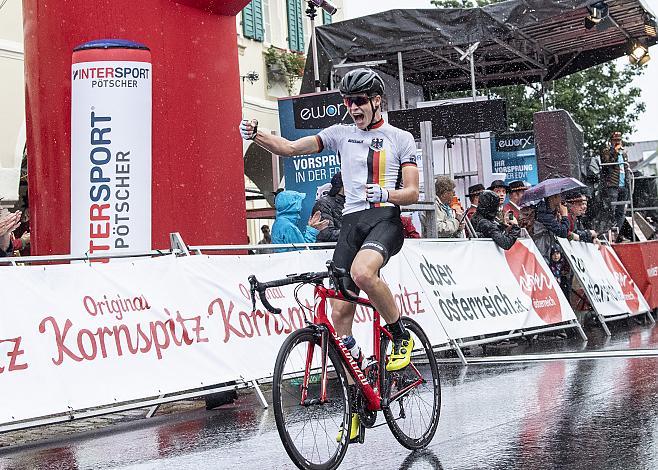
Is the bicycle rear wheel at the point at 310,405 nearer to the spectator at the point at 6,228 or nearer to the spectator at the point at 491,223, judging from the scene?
the spectator at the point at 6,228

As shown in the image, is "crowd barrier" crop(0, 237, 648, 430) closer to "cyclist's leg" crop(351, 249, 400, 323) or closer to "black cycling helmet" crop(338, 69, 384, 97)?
"cyclist's leg" crop(351, 249, 400, 323)

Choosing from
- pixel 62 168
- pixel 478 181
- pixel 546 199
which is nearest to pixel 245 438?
pixel 62 168

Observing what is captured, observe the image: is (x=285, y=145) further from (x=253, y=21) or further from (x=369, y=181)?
(x=253, y=21)

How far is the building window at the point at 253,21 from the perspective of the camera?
27578 millimetres

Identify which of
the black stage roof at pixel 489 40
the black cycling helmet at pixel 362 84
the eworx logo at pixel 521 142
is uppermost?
the black stage roof at pixel 489 40

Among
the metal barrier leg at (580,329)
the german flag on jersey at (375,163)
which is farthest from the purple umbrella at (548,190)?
the german flag on jersey at (375,163)

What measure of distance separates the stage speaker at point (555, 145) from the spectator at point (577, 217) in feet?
11.8

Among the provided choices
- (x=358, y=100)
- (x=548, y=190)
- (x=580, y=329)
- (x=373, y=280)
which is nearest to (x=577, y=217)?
(x=548, y=190)

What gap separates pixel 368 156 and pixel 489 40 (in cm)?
1484

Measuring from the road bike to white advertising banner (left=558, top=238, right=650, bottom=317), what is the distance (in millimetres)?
9442

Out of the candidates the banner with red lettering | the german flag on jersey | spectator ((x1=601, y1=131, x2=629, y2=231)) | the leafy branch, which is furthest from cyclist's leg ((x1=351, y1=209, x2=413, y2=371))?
the leafy branch

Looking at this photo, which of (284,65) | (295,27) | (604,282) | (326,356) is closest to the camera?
(326,356)

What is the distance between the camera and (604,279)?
56.3 feet

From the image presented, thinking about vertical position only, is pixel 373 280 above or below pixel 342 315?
above
